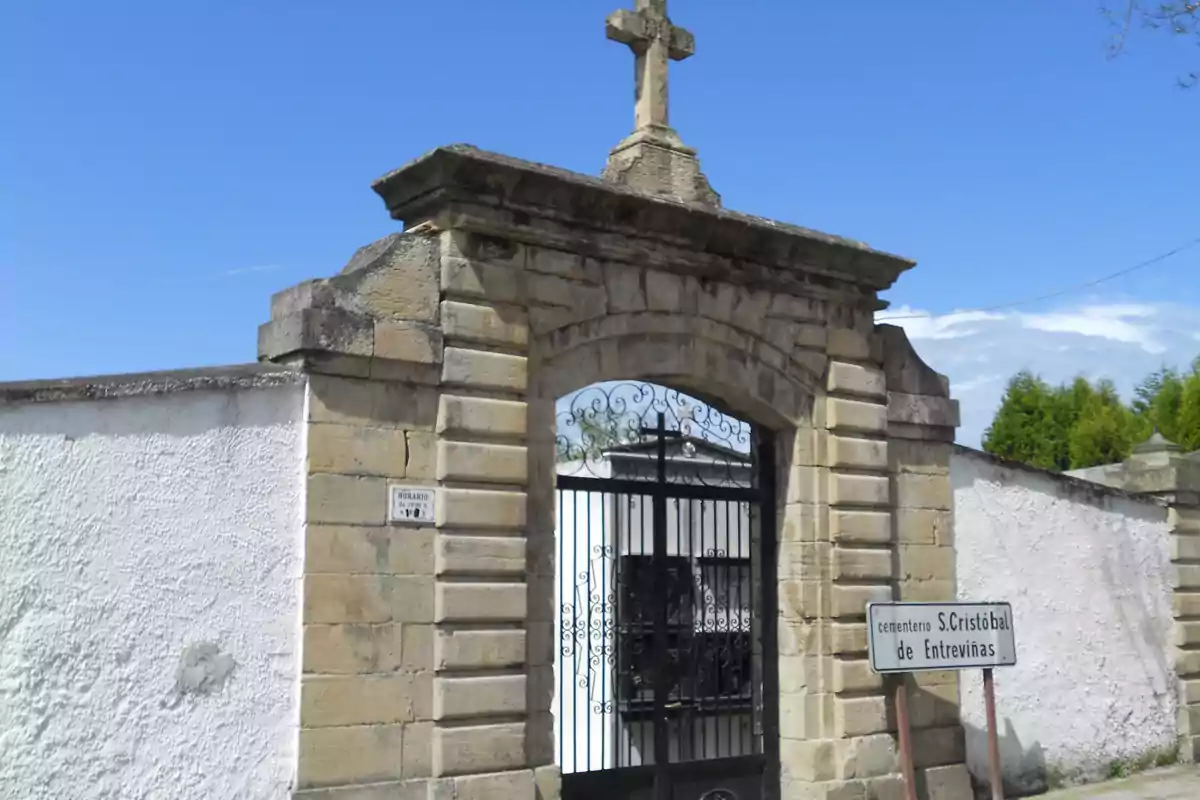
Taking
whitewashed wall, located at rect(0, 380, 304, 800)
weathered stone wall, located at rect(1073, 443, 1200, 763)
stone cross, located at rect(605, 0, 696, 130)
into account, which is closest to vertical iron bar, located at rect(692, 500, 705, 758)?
whitewashed wall, located at rect(0, 380, 304, 800)

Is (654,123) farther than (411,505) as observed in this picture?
Yes

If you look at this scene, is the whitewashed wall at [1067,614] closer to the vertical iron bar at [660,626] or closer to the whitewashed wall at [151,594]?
the vertical iron bar at [660,626]

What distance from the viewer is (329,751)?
578 centimetres

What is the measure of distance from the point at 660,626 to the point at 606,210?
2546 millimetres

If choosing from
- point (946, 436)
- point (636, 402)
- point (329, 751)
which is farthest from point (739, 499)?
point (329, 751)

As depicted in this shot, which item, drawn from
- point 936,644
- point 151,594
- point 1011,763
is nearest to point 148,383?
point 151,594

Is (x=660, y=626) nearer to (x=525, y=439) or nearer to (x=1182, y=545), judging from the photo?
(x=525, y=439)

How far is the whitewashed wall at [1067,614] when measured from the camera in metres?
8.83

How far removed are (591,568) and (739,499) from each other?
4.01 feet

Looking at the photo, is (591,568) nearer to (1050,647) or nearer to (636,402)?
(636,402)

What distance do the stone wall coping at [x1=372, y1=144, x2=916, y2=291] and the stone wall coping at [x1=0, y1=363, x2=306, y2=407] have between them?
133 centimetres

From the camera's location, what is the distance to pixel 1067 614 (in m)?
9.34

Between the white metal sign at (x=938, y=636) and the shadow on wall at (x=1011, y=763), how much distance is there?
1192 mm

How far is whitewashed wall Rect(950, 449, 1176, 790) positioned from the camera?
8.83 m
